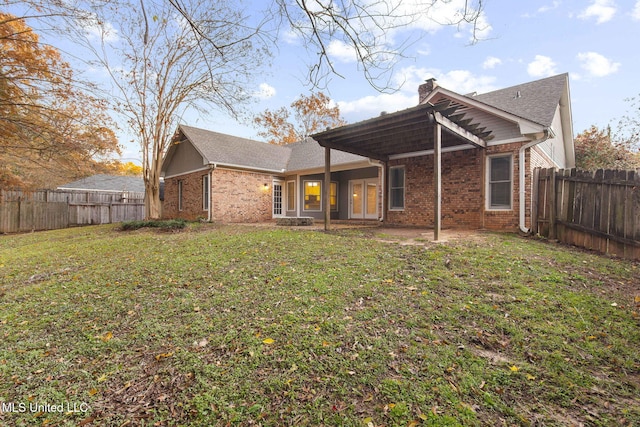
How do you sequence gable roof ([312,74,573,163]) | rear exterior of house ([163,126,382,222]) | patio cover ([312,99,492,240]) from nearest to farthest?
patio cover ([312,99,492,240]), gable roof ([312,74,573,163]), rear exterior of house ([163,126,382,222])

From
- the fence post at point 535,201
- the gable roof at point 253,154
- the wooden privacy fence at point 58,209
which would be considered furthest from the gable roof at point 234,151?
the fence post at point 535,201

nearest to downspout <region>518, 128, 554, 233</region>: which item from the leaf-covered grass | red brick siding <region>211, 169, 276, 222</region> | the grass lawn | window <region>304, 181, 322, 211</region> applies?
the grass lawn

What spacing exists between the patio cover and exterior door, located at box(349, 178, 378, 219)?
13.2ft

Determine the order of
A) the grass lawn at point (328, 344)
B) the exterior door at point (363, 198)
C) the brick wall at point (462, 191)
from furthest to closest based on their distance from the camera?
the exterior door at point (363, 198)
the brick wall at point (462, 191)
the grass lawn at point (328, 344)

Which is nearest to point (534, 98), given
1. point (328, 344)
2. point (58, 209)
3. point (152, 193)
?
point (328, 344)

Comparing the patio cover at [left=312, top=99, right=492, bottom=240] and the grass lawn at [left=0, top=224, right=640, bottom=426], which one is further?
the patio cover at [left=312, top=99, right=492, bottom=240]

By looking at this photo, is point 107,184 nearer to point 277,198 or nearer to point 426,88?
point 277,198

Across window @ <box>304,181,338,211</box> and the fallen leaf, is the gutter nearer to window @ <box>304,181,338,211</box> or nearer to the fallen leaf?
window @ <box>304,181,338,211</box>

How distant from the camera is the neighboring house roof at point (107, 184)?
22.6 metres

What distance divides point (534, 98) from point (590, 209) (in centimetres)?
509

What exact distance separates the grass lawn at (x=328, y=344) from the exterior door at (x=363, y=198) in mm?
9735

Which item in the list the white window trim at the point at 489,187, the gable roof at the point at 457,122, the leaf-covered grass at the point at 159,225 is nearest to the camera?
the gable roof at the point at 457,122

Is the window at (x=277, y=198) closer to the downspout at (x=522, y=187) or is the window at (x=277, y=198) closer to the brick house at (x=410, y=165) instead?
the brick house at (x=410, y=165)

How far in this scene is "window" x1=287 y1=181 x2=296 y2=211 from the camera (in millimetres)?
15680
